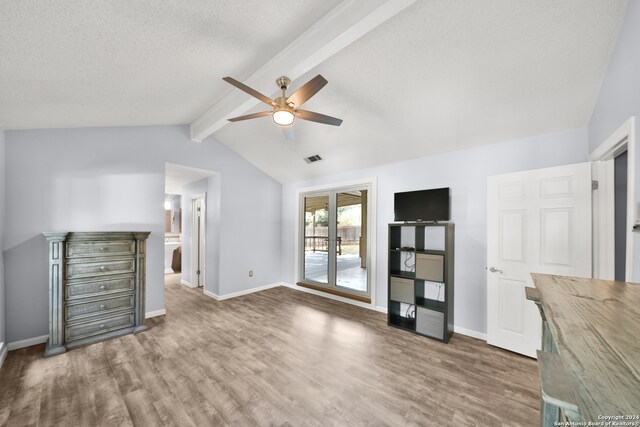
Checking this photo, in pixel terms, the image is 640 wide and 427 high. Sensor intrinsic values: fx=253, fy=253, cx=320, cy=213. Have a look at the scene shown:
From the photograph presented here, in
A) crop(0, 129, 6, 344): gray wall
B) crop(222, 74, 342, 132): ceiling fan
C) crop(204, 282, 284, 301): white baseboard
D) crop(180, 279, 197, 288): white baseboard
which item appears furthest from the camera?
crop(180, 279, 197, 288): white baseboard

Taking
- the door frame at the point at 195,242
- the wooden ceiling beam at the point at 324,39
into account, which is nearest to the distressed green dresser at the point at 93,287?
the door frame at the point at 195,242

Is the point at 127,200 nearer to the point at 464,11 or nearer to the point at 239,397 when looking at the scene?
the point at 239,397

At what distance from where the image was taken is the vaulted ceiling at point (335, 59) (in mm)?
1698

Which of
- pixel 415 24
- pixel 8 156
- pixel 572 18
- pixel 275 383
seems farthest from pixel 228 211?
pixel 572 18

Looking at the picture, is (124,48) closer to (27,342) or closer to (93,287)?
(93,287)

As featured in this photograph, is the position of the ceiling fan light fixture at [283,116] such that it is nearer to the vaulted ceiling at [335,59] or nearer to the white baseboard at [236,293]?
the vaulted ceiling at [335,59]

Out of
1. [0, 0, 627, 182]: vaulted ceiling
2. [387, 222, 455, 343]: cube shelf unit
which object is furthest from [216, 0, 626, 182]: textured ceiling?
[387, 222, 455, 343]: cube shelf unit

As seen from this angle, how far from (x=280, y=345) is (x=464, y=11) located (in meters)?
3.50

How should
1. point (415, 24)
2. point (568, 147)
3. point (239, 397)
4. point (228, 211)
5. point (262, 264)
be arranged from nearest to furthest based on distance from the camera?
point (415, 24) < point (239, 397) < point (568, 147) < point (228, 211) < point (262, 264)

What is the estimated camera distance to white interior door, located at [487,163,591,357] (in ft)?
7.97

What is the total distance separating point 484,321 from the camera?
3.09m

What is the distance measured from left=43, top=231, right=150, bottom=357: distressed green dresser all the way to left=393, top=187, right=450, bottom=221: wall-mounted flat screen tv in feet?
11.4

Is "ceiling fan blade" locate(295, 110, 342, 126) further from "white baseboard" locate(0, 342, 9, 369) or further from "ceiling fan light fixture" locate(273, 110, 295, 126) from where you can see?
"white baseboard" locate(0, 342, 9, 369)

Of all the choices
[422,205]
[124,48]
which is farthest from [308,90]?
[422,205]
